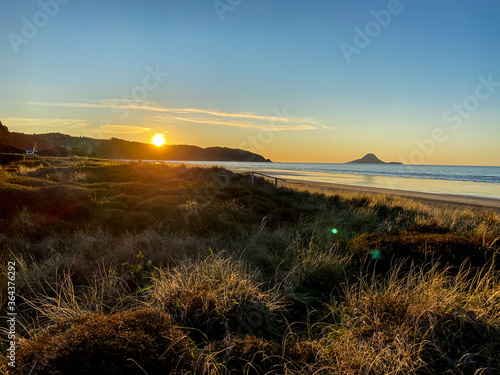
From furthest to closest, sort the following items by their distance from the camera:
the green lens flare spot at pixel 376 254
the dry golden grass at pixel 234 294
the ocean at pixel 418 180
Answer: the ocean at pixel 418 180 < the green lens flare spot at pixel 376 254 < the dry golden grass at pixel 234 294

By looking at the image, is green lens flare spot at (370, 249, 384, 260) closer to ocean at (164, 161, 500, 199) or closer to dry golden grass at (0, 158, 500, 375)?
dry golden grass at (0, 158, 500, 375)

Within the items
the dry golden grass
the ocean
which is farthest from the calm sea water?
the dry golden grass

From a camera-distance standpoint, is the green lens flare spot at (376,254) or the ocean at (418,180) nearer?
the green lens flare spot at (376,254)

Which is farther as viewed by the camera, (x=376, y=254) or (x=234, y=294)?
(x=376, y=254)

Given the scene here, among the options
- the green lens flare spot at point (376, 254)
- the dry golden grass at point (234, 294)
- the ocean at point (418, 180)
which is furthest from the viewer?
the ocean at point (418, 180)

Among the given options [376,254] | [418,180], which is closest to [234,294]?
[376,254]

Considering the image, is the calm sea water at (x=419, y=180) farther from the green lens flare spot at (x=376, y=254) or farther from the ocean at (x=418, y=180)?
the green lens flare spot at (x=376, y=254)

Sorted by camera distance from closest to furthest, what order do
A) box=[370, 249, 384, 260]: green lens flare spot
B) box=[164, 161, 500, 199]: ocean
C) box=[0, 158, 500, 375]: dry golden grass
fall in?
box=[0, 158, 500, 375]: dry golden grass, box=[370, 249, 384, 260]: green lens flare spot, box=[164, 161, 500, 199]: ocean

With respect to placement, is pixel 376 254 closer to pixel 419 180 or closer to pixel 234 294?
pixel 234 294

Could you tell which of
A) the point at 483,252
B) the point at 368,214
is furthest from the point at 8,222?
the point at 368,214

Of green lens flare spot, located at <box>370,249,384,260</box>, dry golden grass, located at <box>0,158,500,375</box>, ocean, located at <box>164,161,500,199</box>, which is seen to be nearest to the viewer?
dry golden grass, located at <box>0,158,500,375</box>

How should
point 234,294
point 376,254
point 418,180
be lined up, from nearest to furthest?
1. point 234,294
2. point 376,254
3. point 418,180

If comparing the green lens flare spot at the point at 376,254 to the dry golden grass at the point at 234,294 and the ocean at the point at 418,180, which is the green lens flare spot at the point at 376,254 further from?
the ocean at the point at 418,180

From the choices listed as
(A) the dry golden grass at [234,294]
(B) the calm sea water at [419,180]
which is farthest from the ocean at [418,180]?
(A) the dry golden grass at [234,294]
